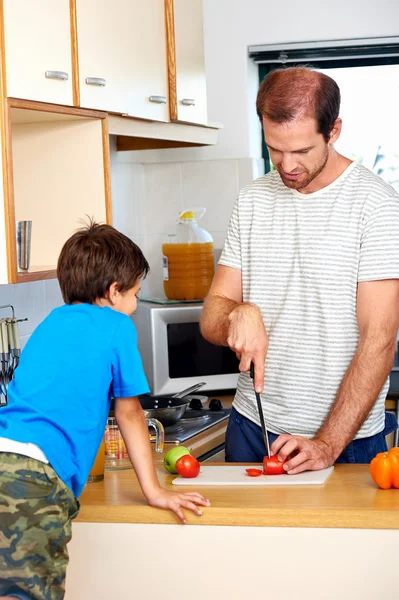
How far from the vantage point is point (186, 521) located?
157 cm

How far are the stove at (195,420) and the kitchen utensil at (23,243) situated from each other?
649 mm

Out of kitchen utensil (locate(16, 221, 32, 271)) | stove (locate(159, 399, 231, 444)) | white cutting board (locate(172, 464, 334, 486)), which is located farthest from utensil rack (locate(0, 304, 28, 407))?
white cutting board (locate(172, 464, 334, 486))

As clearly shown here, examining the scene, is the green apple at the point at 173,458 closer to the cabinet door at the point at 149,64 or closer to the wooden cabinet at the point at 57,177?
the wooden cabinet at the point at 57,177

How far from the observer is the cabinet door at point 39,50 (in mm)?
1946

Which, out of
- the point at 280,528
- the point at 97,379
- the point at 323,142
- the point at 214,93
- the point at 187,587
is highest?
the point at 214,93

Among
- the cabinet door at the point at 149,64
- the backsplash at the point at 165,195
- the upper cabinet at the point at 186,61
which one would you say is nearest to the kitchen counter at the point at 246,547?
the cabinet door at the point at 149,64

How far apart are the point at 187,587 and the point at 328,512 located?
29 centimetres

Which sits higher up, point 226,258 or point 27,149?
point 27,149

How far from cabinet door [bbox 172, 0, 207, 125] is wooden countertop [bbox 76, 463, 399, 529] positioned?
1.46 metres

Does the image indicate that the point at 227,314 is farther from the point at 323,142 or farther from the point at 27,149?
the point at 27,149

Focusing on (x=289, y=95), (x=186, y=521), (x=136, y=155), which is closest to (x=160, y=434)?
(x=186, y=521)

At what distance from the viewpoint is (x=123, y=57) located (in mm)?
2438

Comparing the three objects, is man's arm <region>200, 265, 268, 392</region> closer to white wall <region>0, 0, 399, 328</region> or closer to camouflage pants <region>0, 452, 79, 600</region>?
camouflage pants <region>0, 452, 79, 600</region>

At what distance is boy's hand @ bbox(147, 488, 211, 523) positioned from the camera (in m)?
1.56
